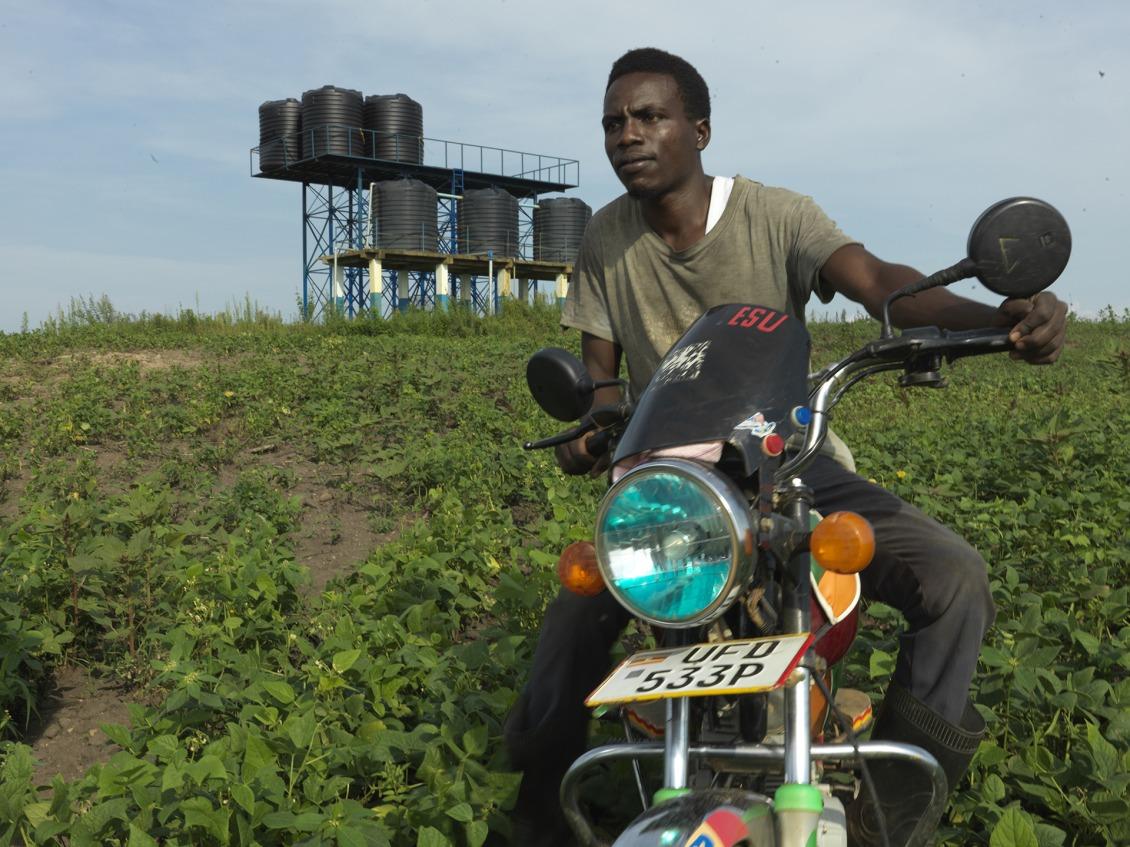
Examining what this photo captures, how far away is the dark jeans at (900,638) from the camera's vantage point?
241cm

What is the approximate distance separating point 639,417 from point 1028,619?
2.33 metres

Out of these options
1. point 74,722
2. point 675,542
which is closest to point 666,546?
point 675,542

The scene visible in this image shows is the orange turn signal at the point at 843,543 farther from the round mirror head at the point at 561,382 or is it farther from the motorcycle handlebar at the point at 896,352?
the round mirror head at the point at 561,382

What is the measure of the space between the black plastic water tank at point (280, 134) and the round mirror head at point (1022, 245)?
106ft

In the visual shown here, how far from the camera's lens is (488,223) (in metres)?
31.1

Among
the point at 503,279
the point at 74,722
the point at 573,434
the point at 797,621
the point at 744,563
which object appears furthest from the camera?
the point at 503,279

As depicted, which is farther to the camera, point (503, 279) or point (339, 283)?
point (503, 279)

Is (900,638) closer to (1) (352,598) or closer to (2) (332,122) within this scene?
(1) (352,598)

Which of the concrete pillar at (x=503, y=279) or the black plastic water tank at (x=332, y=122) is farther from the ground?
the black plastic water tank at (x=332, y=122)

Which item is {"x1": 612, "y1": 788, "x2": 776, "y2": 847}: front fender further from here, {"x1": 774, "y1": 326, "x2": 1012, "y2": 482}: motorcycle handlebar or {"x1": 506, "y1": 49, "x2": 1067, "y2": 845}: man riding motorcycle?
{"x1": 506, "y1": 49, "x2": 1067, "y2": 845}: man riding motorcycle

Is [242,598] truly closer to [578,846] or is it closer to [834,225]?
[578,846]

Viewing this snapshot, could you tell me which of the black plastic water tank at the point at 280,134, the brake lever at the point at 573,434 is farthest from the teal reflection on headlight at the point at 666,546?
the black plastic water tank at the point at 280,134

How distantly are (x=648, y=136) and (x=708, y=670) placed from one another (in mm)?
1800

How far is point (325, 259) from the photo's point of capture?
3125 centimetres
